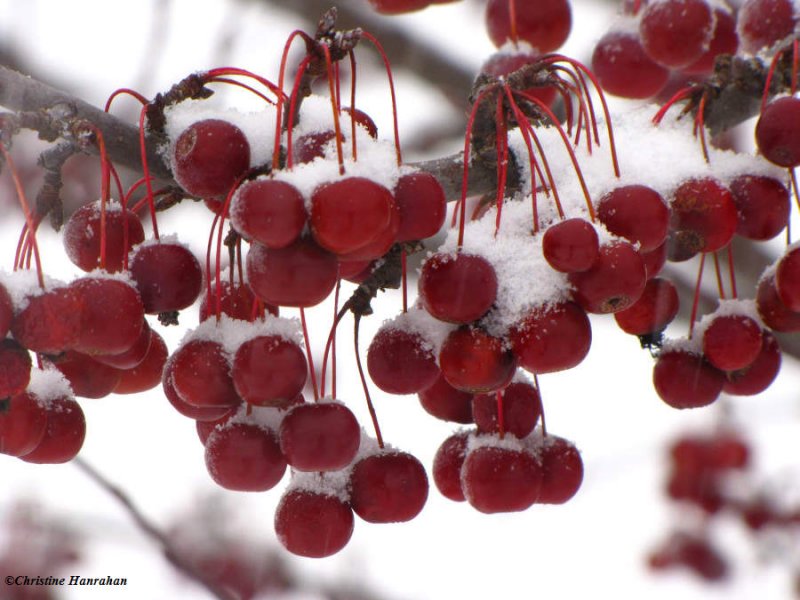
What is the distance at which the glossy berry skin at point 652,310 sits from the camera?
4.31 feet

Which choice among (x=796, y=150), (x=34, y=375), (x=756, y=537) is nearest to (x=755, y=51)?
(x=796, y=150)

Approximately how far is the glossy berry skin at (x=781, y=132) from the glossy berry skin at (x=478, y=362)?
512 millimetres

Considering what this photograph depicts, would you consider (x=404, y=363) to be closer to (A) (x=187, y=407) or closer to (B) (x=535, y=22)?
(A) (x=187, y=407)

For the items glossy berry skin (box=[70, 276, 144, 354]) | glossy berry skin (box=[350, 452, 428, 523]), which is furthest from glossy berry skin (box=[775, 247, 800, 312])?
glossy berry skin (box=[70, 276, 144, 354])

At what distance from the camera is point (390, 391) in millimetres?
1224

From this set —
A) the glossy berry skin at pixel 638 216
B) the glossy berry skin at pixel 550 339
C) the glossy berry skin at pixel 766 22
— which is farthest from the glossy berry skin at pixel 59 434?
the glossy berry skin at pixel 766 22

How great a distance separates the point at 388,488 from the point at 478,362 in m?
0.25

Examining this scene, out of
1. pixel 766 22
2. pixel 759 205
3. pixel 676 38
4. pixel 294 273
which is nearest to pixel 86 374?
pixel 294 273

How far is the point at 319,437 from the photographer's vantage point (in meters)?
1.12

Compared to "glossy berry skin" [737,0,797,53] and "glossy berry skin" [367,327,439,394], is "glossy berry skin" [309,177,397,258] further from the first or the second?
"glossy berry skin" [737,0,797,53]

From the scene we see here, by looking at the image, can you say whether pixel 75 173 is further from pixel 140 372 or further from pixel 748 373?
pixel 748 373

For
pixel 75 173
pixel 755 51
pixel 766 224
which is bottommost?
pixel 766 224

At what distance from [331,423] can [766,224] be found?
27.2 inches

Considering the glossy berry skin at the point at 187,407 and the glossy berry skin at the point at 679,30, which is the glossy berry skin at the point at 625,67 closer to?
the glossy berry skin at the point at 679,30
